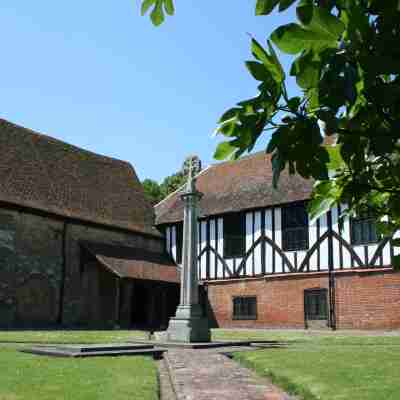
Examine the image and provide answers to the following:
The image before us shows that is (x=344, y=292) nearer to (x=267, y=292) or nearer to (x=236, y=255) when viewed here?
(x=267, y=292)

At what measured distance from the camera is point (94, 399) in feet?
18.3

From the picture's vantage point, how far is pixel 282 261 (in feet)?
71.7

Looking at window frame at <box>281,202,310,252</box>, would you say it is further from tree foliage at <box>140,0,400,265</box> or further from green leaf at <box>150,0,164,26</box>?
tree foliage at <box>140,0,400,265</box>

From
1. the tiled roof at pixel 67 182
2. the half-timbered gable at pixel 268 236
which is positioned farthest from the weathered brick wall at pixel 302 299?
the tiled roof at pixel 67 182

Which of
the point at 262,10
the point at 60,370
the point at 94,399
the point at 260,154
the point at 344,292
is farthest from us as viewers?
the point at 260,154

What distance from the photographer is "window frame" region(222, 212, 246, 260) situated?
23203 millimetres

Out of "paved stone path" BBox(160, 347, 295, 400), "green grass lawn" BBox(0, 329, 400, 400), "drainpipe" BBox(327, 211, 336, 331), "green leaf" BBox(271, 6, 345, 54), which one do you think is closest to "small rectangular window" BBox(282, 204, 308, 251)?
"drainpipe" BBox(327, 211, 336, 331)

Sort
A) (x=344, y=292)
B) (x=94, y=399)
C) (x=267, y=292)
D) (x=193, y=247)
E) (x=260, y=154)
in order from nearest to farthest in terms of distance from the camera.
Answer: (x=94, y=399), (x=193, y=247), (x=344, y=292), (x=267, y=292), (x=260, y=154)

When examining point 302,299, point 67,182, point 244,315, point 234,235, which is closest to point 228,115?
point 302,299

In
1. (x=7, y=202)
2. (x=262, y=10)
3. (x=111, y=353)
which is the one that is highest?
(x=7, y=202)

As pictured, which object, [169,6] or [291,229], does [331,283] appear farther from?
[169,6]

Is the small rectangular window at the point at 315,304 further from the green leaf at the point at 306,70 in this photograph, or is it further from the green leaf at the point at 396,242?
the green leaf at the point at 306,70

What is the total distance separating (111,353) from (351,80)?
1027 centimetres

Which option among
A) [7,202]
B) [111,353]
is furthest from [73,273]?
[111,353]
